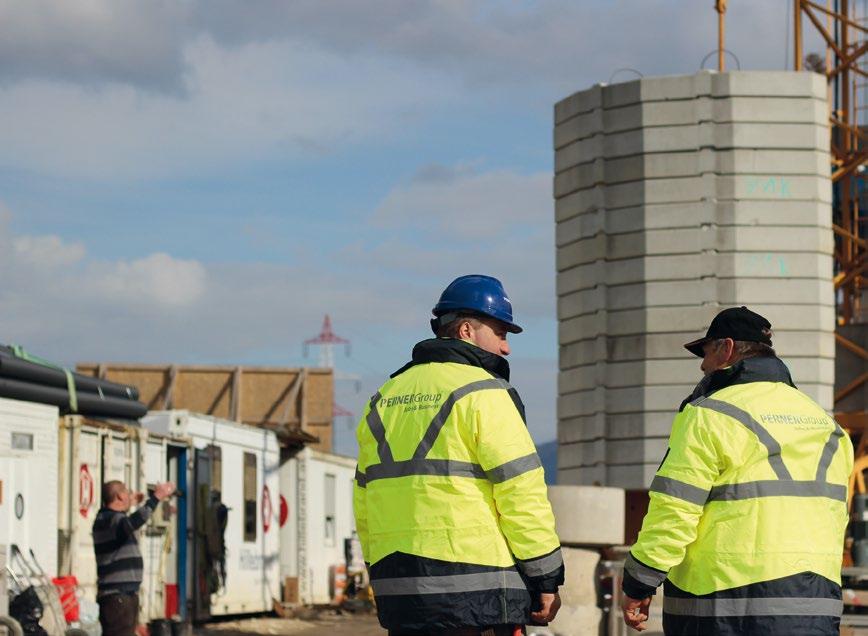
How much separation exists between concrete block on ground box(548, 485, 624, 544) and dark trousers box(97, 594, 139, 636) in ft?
11.6

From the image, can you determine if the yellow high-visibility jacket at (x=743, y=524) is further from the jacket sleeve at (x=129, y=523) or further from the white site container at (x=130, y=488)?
the white site container at (x=130, y=488)

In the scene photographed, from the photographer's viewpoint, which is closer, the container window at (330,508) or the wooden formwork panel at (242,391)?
the container window at (330,508)

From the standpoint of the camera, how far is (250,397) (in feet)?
111

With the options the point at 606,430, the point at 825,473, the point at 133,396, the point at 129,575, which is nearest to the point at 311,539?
the point at 606,430

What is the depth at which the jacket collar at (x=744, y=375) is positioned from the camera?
6266mm

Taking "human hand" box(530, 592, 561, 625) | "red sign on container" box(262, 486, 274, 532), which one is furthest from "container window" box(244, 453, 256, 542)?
A: "human hand" box(530, 592, 561, 625)

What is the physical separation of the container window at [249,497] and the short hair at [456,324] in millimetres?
17787

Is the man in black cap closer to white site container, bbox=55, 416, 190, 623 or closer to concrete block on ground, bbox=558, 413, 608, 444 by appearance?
white site container, bbox=55, 416, 190, 623

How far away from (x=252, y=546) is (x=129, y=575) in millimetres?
9822

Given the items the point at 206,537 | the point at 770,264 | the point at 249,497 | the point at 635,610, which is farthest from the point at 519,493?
the point at 770,264

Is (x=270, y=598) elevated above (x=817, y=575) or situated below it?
below

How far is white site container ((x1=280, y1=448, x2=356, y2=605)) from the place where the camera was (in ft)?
85.8

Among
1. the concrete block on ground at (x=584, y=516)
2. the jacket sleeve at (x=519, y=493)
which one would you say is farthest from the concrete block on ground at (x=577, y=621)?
the jacket sleeve at (x=519, y=493)

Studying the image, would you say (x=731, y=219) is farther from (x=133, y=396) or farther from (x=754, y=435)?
(x=754, y=435)
